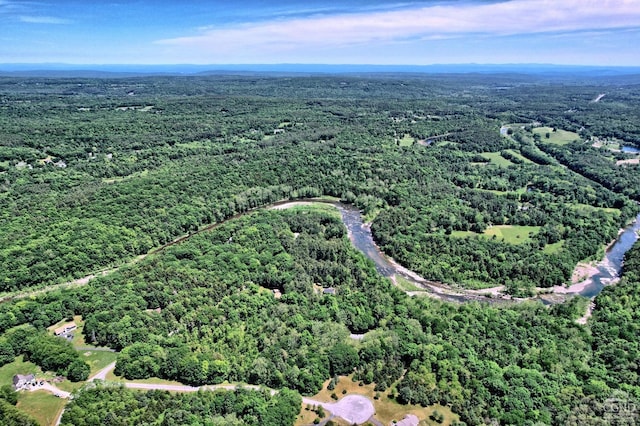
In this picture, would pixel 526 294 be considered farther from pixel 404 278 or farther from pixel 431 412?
pixel 431 412

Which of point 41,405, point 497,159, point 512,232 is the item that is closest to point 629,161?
point 497,159

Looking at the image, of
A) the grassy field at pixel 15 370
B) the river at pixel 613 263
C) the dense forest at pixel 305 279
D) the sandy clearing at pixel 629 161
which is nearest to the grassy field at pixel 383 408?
the dense forest at pixel 305 279

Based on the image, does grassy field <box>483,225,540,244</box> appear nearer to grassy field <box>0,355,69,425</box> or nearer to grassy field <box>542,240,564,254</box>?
grassy field <box>542,240,564,254</box>

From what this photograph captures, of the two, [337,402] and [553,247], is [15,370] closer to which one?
[337,402]

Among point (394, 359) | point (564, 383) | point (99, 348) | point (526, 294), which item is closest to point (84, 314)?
point (99, 348)

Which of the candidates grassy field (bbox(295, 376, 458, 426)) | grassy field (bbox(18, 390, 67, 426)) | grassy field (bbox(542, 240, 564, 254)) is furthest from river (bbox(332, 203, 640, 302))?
grassy field (bbox(18, 390, 67, 426))

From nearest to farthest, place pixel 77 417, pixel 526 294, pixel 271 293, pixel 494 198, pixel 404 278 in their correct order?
pixel 77 417, pixel 271 293, pixel 526 294, pixel 404 278, pixel 494 198
